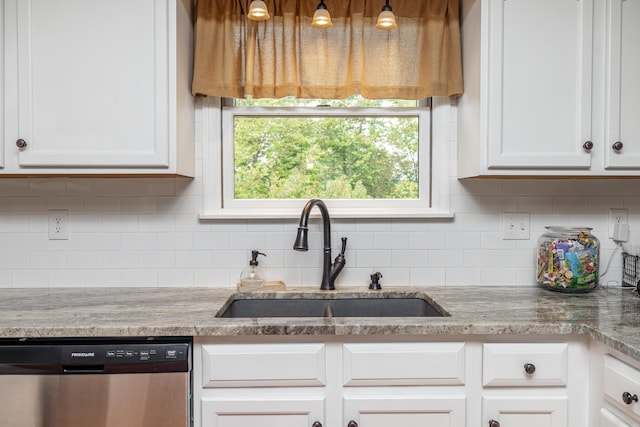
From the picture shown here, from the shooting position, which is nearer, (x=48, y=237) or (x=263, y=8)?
(x=263, y=8)

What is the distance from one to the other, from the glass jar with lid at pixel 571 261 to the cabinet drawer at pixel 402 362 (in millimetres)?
714

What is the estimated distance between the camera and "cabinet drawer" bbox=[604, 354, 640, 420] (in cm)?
121

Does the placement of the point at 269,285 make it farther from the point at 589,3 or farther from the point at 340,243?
the point at 589,3

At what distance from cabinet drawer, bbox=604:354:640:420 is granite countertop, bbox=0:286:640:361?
0.07 meters

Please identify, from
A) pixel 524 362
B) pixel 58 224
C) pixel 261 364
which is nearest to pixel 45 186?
pixel 58 224

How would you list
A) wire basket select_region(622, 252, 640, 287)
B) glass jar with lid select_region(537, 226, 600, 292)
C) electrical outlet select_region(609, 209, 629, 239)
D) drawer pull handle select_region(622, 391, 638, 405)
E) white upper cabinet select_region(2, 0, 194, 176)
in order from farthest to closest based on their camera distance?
electrical outlet select_region(609, 209, 629, 239)
wire basket select_region(622, 252, 640, 287)
glass jar with lid select_region(537, 226, 600, 292)
white upper cabinet select_region(2, 0, 194, 176)
drawer pull handle select_region(622, 391, 638, 405)

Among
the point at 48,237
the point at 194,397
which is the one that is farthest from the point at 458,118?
the point at 48,237

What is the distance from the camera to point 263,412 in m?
1.41

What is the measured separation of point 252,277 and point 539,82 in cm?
137

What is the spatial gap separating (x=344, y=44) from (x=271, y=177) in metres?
0.66

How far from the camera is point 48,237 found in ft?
6.57

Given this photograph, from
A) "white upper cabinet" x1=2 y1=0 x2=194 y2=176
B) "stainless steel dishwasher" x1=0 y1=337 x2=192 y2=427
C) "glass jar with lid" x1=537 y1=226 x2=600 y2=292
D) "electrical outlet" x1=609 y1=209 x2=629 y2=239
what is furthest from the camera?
"electrical outlet" x1=609 y1=209 x2=629 y2=239

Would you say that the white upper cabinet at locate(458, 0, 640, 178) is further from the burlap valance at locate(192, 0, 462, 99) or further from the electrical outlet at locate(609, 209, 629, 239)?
the electrical outlet at locate(609, 209, 629, 239)

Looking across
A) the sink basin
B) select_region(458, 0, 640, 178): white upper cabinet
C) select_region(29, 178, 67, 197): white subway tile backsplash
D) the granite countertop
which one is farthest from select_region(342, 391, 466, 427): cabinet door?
select_region(29, 178, 67, 197): white subway tile backsplash
